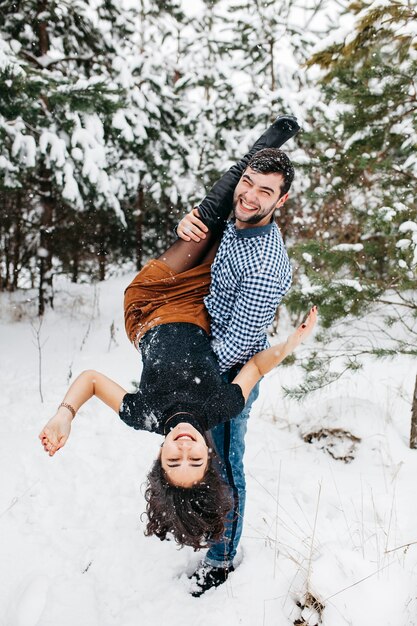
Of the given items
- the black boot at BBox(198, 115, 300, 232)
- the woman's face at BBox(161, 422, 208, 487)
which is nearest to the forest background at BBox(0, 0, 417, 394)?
the black boot at BBox(198, 115, 300, 232)

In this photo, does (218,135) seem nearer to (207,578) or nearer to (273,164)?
(273,164)

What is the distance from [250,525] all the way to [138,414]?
144cm

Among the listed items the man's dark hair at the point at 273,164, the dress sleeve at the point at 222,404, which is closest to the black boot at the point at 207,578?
the dress sleeve at the point at 222,404

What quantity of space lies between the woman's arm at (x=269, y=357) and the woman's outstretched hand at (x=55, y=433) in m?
0.89

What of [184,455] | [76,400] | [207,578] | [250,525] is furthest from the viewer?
[250,525]

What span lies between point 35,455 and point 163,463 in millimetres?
2500

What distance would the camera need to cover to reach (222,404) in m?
2.31

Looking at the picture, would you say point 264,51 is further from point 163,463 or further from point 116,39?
point 163,463

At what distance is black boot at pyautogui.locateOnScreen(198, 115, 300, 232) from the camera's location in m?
2.67

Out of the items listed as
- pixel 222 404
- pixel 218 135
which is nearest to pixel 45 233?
pixel 218 135

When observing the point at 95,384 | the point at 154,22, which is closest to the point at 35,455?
the point at 95,384

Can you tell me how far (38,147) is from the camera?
276 inches

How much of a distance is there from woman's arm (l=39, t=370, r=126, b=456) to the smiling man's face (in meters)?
1.16

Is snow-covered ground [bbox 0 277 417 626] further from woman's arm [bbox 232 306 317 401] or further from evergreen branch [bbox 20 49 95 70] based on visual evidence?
evergreen branch [bbox 20 49 95 70]
